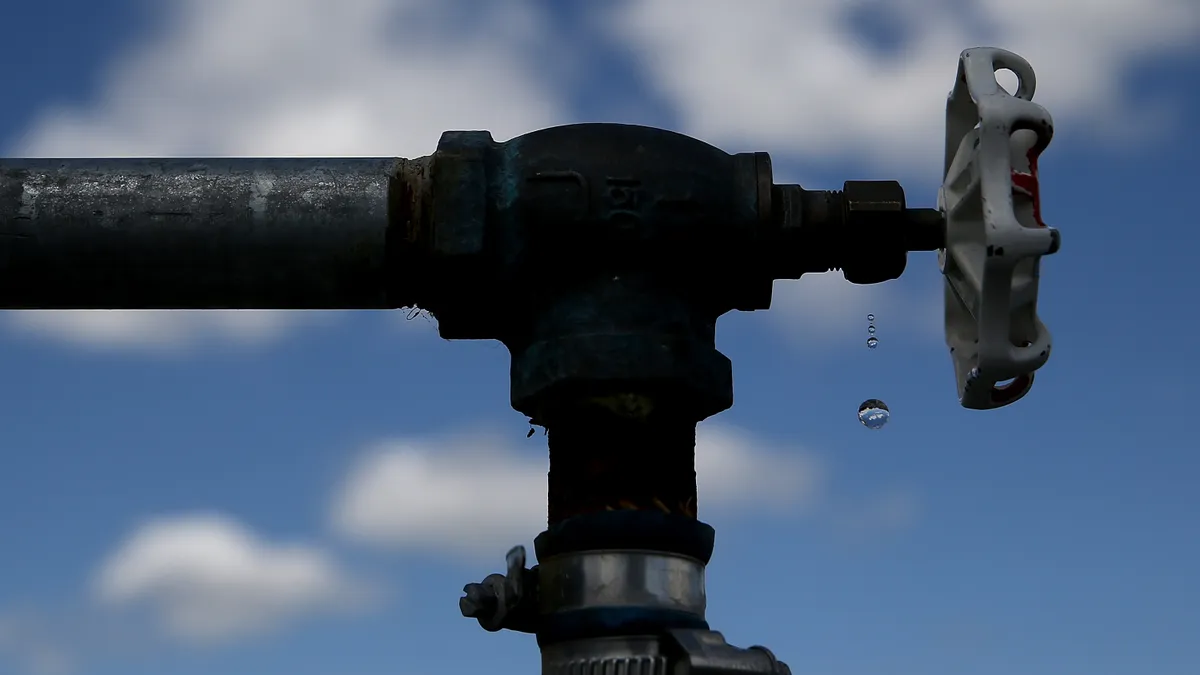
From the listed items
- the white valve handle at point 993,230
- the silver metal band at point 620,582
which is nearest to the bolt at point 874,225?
the white valve handle at point 993,230

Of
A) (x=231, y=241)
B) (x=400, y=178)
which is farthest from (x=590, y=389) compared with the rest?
(x=231, y=241)

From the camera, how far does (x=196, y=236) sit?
3789mm

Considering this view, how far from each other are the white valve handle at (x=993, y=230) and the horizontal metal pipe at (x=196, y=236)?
139cm

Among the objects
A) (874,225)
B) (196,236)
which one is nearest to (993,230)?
(874,225)

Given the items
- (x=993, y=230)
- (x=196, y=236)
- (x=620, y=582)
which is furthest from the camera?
(x=196, y=236)

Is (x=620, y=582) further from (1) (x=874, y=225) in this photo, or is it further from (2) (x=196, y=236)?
(2) (x=196, y=236)

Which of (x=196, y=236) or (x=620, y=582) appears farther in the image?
(x=196, y=236)

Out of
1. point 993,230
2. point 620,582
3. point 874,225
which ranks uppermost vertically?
point 874,225

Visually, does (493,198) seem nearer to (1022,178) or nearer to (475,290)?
(475,290)

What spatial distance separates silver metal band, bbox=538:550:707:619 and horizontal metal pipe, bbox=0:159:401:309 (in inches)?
32.8

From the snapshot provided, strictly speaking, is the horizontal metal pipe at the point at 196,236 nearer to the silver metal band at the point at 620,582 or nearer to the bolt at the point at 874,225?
the silver metal band at the point at 620,582

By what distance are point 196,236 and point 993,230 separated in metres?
1.89

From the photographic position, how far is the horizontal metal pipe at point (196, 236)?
378 cm

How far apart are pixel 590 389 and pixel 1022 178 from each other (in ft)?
3.62
